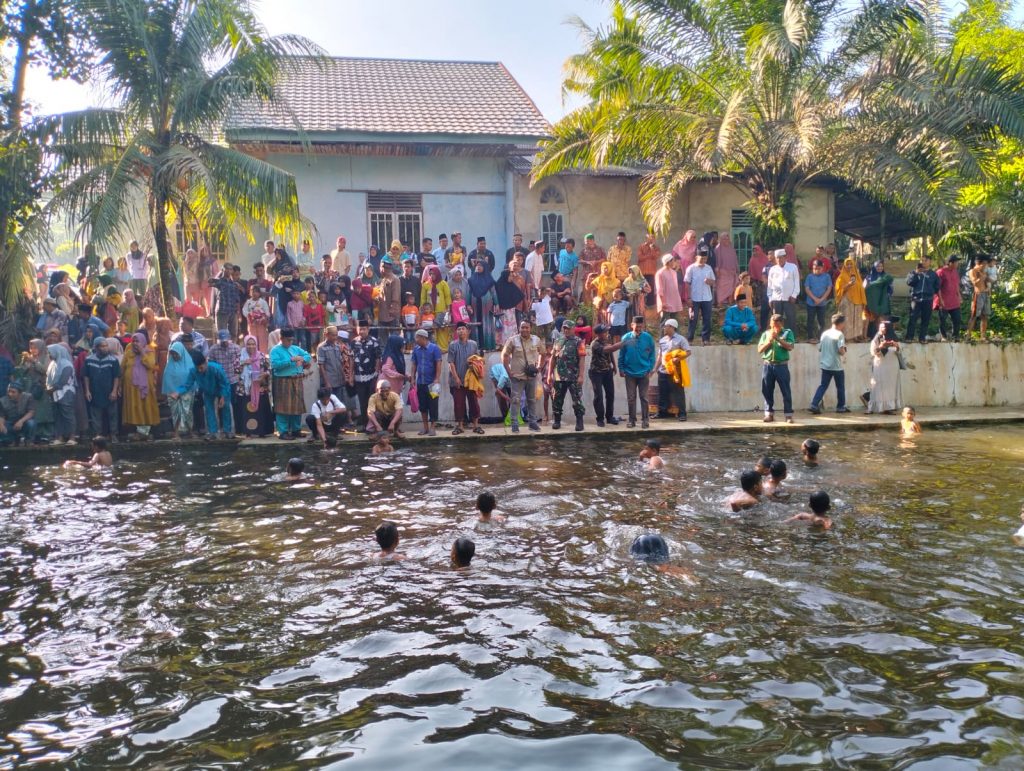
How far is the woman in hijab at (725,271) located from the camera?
2019 centimetres

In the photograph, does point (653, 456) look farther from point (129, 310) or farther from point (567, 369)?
point (129, 310)

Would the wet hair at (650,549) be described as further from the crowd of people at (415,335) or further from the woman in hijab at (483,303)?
the woman in hijab at (483,303)

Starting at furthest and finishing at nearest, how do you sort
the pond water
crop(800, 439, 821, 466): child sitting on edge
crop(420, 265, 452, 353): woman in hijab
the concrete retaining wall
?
the concrete retaining wall
crop(420, 265, 452, 353): woman in hijab
crop(800, 439, 821, 466): child sitting on edge
the pond water

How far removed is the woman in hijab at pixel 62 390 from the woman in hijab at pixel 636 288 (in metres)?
10.5

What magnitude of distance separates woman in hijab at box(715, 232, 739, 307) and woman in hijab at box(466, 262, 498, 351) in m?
5.01

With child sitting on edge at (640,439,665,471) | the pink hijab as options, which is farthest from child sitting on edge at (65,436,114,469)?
child sitting on edge at (640,439,665,471)

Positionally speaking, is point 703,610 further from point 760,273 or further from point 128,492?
point 760,273

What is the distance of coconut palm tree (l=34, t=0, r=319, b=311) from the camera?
16.7 metres

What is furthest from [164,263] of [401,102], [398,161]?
[401,102]

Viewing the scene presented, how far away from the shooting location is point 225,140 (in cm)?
2017

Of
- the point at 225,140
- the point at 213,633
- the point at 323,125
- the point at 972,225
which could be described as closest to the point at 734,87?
the point at 972,225

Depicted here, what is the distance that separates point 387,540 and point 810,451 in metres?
7.09

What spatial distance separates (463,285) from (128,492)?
26.8 feet

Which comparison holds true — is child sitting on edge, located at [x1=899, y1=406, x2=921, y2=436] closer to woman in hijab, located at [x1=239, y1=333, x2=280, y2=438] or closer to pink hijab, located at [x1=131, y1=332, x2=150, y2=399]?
woman in hijab, located at [x1=239, y1=333, x2=280, y2=438]
